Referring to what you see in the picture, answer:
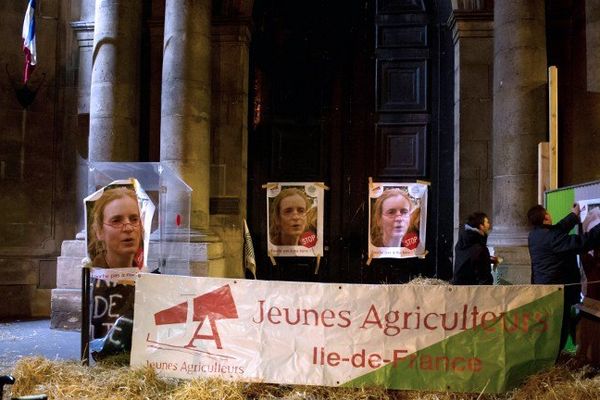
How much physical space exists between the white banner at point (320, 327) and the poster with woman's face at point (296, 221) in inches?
189

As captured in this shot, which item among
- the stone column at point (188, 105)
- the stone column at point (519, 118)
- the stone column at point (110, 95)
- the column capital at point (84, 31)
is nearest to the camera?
the stone column at point (519, 118)

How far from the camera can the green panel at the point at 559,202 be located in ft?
20.7

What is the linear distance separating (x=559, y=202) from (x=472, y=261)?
54.0 inches

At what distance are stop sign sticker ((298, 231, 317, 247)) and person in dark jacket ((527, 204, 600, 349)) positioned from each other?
14.9ft

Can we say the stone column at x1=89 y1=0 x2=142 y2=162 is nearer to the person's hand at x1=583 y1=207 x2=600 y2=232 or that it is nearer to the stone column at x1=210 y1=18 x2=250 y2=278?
the stone column at x1=210 y1=18 x2=250 y2=278

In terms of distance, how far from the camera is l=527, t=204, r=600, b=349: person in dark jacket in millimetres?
5758

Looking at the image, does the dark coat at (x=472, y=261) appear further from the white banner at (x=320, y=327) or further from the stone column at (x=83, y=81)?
the stone column at (x=83, y=81)

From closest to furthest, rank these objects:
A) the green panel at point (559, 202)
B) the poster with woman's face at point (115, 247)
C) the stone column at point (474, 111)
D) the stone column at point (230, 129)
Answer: the poster with woman's face at point (115, 247) < the green panel at point (559, 202) < the stone column at point (474, 111) < the stone column at point (230, 129)

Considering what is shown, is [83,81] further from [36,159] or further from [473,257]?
[473,257]

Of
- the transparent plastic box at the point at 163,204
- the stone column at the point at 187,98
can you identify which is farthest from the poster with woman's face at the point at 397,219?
the transparent plastic box at the point at 163,204

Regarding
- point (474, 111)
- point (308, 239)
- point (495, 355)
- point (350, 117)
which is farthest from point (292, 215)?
point (495, 355)

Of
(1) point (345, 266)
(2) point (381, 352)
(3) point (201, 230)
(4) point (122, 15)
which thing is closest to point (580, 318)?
(2) point (381, 352)

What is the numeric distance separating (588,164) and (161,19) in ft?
26.3

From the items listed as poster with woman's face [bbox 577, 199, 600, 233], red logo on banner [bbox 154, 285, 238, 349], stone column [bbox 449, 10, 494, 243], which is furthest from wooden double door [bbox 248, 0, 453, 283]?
red logo on banner [bbox 154, 285, 238, 349]
